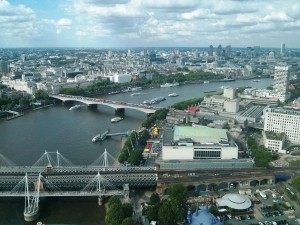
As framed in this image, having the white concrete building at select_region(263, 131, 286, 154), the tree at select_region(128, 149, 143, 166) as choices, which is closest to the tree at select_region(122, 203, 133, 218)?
the tree at select_region(128, 149, 143, 166)

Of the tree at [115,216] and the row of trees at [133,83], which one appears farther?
the row of trees at [133,83]

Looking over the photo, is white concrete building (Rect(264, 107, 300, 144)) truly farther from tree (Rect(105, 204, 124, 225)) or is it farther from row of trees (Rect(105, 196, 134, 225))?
tree (Rect(105, 204, 124, 225))

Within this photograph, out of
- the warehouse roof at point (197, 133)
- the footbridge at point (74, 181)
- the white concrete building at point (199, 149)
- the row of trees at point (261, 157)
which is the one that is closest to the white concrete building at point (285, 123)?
the row of trees at point (261, 157)

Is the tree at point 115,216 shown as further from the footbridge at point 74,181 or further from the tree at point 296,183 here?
the tree at point 296,183

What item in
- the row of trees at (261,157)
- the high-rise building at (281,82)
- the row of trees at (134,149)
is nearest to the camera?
the row of trees at (261,157)

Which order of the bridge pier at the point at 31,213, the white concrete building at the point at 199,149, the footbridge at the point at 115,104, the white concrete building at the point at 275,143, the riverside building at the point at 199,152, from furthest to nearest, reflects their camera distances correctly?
the footbridge at the point at 115,104, the white concrete building at the point at 275,143, the white concrete building at the point at 199,149, the riverside building at the point at 199,152, the bridge pier at the point at 31,213

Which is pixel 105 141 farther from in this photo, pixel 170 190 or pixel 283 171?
pixel 283 171

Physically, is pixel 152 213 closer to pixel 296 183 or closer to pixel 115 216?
pixel 115 216
